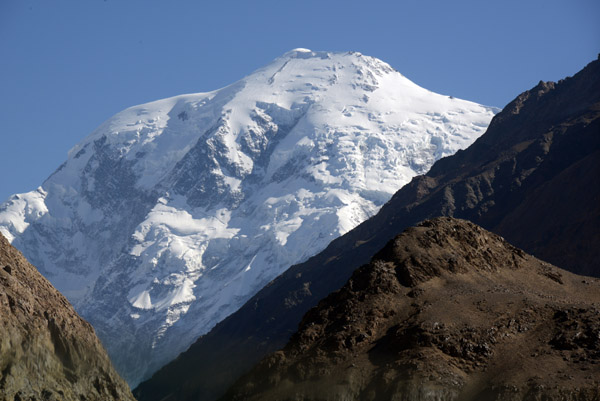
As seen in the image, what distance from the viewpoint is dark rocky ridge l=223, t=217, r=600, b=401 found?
216 ft

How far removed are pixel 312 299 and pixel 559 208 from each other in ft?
157

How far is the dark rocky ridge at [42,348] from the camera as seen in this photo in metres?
78.4

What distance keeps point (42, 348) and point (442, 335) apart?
3208 centimetres

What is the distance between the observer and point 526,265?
85.6m

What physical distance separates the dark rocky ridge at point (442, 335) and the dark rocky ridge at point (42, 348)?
612 inches

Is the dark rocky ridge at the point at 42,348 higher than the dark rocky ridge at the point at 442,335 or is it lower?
higher

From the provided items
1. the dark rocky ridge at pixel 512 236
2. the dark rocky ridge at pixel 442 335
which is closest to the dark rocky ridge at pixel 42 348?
the dark rocky ridge at pixel 442 335

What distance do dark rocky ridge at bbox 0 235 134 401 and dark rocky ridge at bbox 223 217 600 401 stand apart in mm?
15541

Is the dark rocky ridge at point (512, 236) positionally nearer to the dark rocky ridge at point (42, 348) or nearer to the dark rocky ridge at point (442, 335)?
the dark rocky ridge at point (442, 335)

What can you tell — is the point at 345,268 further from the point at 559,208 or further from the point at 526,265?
the point at 526,265

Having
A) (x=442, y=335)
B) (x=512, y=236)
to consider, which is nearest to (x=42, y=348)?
(x=442, y=335)

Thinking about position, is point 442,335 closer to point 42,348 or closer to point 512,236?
point 42,348

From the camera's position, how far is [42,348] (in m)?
83.2

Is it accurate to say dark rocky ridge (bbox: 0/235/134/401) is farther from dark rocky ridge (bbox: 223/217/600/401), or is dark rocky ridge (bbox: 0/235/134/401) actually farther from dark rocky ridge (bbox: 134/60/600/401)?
dark rocky ridge (bbox: 134/60/600/401)
